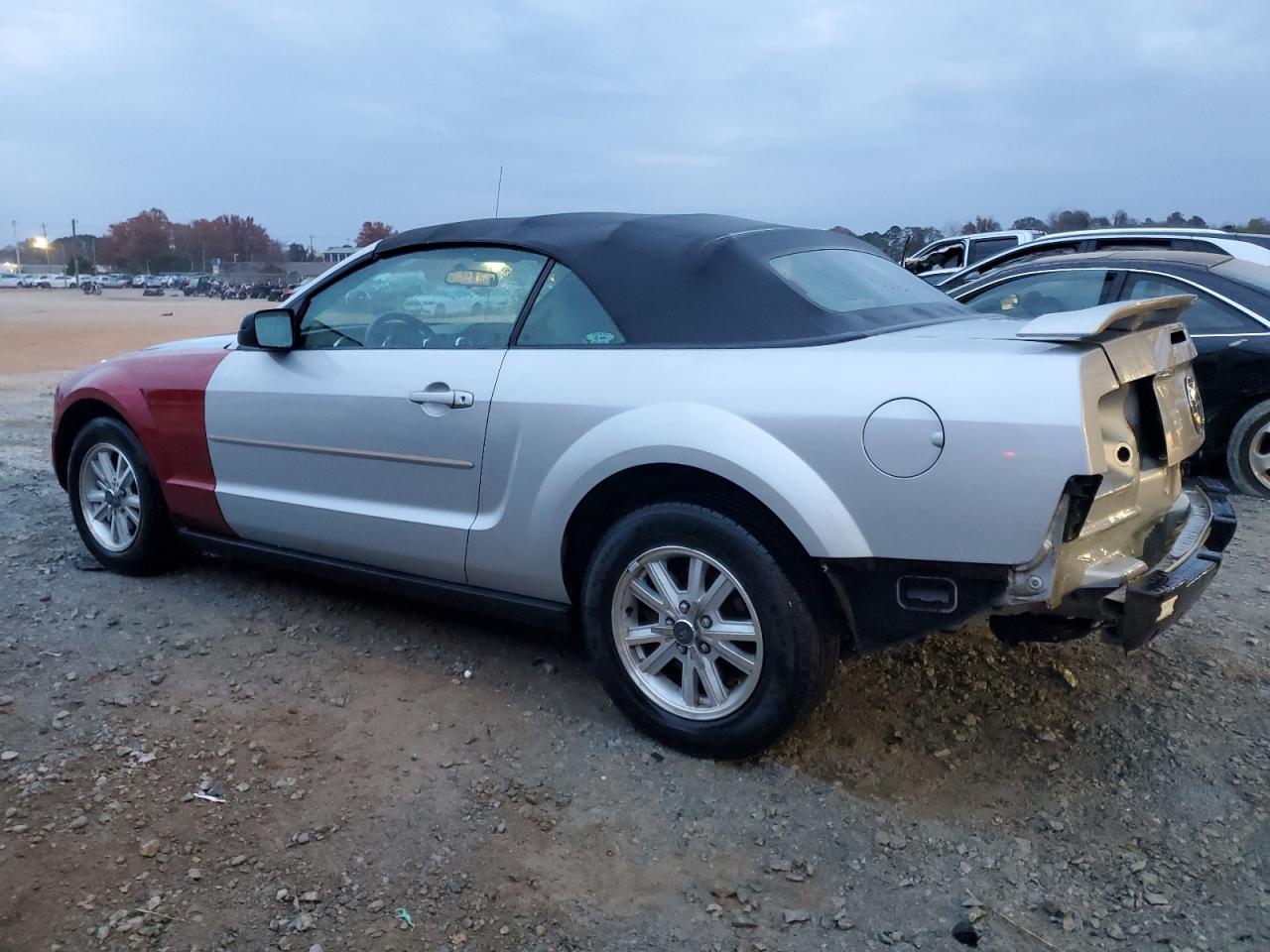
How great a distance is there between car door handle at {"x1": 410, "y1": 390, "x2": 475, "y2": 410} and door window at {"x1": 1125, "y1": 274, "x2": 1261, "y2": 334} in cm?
464

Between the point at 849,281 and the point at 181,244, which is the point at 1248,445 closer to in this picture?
the point at 849,281

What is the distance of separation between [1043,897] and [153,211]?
454 ft

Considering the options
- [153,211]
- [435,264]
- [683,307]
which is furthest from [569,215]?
[153,211]

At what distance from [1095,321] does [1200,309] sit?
15.5 feet

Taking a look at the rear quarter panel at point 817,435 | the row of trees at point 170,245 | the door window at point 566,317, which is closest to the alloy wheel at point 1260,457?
the rear quarter panel at point 817,435

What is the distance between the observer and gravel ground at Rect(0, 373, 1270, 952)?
8.41 feet

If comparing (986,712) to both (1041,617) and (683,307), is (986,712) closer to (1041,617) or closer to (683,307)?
(1041,617)

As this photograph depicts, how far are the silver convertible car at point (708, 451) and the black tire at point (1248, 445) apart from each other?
3.32 m

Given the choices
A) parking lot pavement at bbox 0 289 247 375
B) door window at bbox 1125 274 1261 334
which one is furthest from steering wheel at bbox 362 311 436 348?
parking lot pavement at bbox 0 289 247 375

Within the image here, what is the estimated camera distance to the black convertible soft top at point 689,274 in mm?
3250

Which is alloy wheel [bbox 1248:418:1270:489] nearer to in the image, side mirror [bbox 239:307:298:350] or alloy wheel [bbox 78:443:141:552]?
side mirror [bbox 239:307:298:350]

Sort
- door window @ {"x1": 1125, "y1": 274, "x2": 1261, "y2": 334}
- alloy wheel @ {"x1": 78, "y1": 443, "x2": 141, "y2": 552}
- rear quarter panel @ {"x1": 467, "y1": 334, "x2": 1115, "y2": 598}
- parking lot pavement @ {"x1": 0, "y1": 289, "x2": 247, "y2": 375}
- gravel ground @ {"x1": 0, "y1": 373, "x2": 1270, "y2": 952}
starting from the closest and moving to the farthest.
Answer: gravel ground @ {"x1": 0, "y1": 373, "x2": 1270, "y2": 952}
rear quarter panel @ {"x1": 467, "y1": 334, "x2": 1115, "y2": 598}
alloy wheel @ {"x1": 78, "y1": 443, "x2": 141, "y2": 552}
door window @ {"x1": 1125, "y1": 274, "x2": 1261, "y2": 334}
parking lot pavement @ {"x1": 0, "y1": 289, "x2": 247, "y2": 375}

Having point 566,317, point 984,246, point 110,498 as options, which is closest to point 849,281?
point 566,317

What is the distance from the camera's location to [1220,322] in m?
6.69
